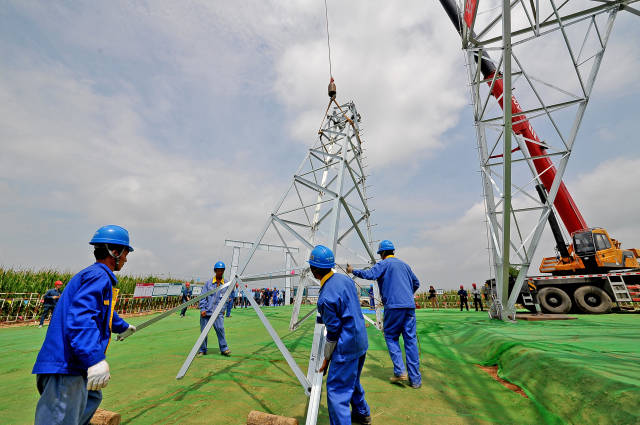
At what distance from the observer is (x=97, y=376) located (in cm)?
196

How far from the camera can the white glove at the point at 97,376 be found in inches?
76.5

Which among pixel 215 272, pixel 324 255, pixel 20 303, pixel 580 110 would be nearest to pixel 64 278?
pixel 20 303

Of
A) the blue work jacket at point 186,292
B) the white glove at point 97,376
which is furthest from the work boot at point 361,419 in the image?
the blue work jacket at point 186,292

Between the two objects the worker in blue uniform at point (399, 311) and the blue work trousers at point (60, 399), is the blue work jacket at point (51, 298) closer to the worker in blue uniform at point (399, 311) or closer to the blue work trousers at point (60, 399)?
the blue work trousers at point (60, 399)

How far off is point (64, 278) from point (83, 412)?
22695 mm

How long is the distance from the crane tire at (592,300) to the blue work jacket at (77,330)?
55.2ft

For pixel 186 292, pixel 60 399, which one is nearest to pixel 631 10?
pixel 60 399

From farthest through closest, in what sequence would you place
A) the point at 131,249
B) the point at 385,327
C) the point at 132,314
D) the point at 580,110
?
the point at 132,314, the point at 580,110, the point at 385,327, the point at 131,249

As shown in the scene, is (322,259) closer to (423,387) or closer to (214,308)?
(423,387)

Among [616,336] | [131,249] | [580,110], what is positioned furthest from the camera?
[580,110]

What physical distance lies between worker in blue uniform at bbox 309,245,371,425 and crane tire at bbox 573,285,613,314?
14324mm

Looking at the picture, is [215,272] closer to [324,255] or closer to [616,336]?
[324,255]

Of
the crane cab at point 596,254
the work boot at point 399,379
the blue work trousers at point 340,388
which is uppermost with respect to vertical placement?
the crane cab at point 596,254

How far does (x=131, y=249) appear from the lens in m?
2.74
